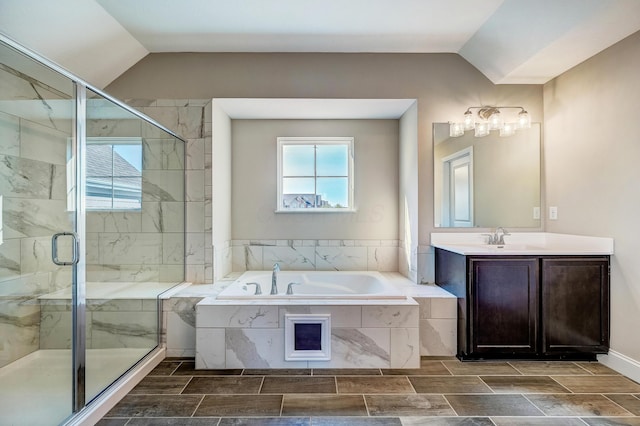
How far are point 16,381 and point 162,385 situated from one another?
2.91 feet

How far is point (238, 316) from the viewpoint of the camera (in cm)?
251

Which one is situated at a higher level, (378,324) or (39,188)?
(39,188)

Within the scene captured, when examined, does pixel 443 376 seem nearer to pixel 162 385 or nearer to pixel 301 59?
pixel 162 385

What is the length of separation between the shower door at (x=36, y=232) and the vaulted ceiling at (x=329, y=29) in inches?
13.2

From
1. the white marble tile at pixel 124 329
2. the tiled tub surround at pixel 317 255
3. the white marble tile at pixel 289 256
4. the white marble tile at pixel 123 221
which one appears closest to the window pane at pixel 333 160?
the tiled tub surround at pixel 317 255

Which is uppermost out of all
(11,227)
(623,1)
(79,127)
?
(623,1)

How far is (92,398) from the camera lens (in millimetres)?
1976

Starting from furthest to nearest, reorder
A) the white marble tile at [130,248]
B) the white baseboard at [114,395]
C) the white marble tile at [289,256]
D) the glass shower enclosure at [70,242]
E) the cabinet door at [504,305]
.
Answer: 1. the white marble tile at [289,256]
2. the white marble tile at [130,248]
3. the cabinet door at [504,305]
4. the glass shower enclosure at [70,242]
5. the white baseboard at [114,395]

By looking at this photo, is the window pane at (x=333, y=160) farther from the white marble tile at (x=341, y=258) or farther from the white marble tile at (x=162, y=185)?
the white marble tile at (x=162, y=185)

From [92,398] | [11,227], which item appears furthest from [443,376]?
[11,227]

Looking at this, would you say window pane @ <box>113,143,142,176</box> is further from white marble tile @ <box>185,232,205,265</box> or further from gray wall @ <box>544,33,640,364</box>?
gray wall @ <box>544,33,640,364</box>

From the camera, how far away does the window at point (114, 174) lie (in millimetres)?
2347

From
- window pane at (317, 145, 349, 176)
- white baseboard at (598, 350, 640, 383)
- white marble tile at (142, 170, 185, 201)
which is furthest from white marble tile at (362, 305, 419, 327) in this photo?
white marble tile at (142, 170, 185, 201)

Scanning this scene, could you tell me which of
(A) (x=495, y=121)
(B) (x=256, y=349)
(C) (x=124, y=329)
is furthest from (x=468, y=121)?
(C) (x=124, y=329)
